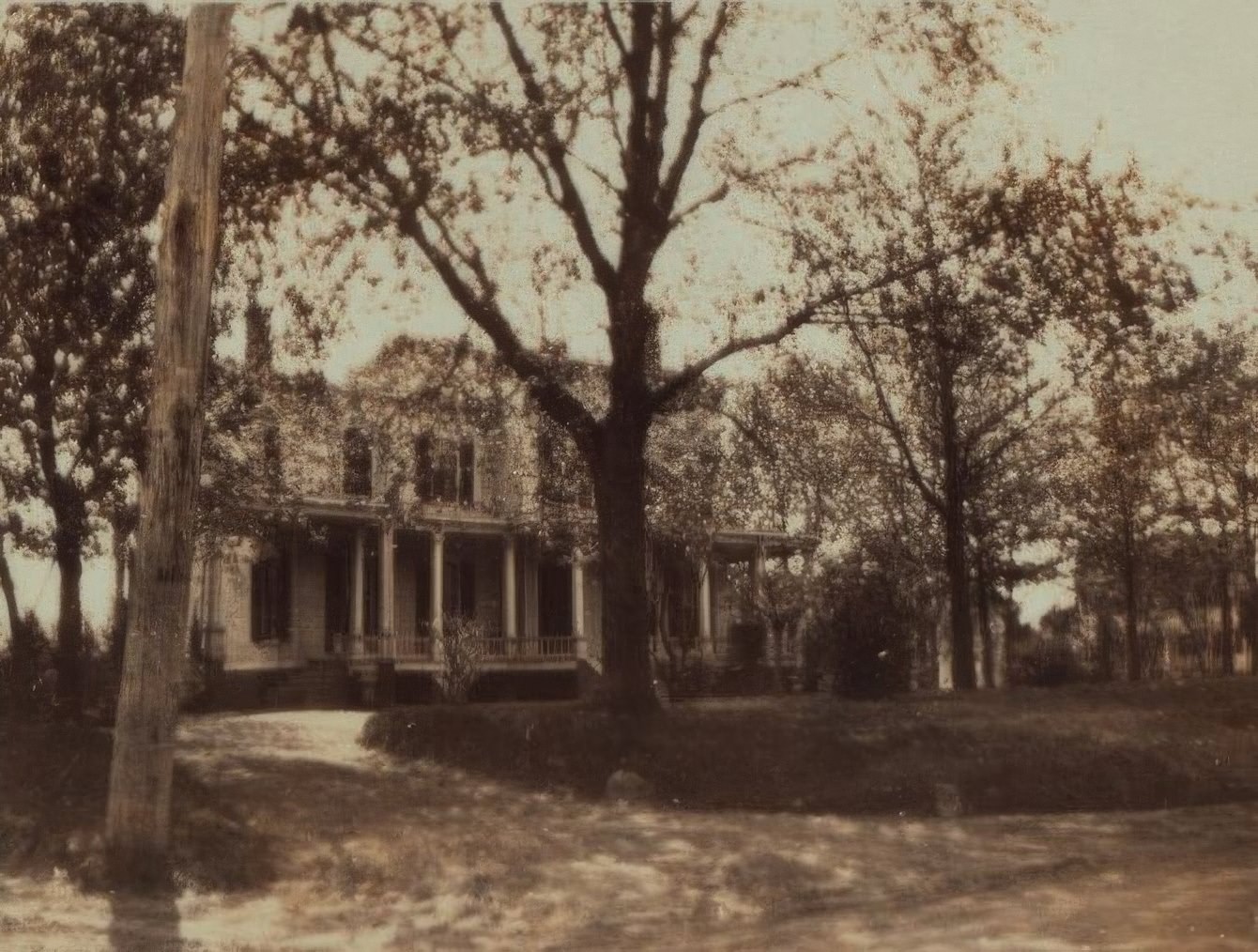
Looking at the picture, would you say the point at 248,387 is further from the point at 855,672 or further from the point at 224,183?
the point at 855,672

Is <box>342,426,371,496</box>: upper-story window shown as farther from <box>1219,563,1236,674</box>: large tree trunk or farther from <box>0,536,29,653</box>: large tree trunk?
<box>1219,563,1236,674</box>: large tree trunk

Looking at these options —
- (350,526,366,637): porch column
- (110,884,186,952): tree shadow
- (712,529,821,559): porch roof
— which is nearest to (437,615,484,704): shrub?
(350,526,366,637): porch column

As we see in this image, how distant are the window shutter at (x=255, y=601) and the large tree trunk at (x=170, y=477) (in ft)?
50.8

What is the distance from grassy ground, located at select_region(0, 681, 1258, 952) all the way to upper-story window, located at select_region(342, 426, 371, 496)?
11.8 ft

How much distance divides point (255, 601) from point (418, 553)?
3.57 meters

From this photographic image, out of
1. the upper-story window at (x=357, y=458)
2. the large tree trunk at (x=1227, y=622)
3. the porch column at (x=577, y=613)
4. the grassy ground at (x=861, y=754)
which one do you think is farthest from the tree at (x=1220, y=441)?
the porch column at (x=577, y=613)

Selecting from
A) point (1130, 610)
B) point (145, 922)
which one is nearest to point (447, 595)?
point (1130, 610)

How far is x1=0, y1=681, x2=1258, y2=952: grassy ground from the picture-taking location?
7016 mm

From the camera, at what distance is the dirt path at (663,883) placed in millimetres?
6836

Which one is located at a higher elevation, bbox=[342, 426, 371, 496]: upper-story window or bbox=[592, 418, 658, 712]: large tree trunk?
bbox=[342, 426, 371, 496]: upper-story window

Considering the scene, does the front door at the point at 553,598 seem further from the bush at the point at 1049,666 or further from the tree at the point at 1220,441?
the tree at the point at 1220,441

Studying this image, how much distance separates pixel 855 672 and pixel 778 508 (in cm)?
352

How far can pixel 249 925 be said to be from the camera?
23.6 feet

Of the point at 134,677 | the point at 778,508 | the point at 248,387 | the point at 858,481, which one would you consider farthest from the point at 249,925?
the point at 858,481
